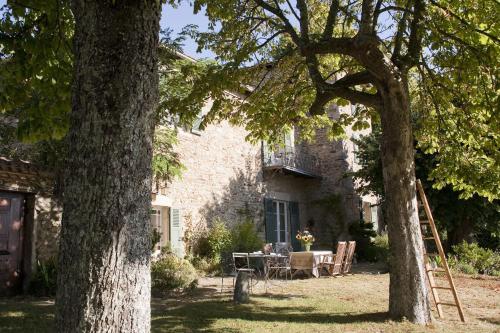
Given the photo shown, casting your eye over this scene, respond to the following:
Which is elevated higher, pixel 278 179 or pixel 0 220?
pixel 278 179

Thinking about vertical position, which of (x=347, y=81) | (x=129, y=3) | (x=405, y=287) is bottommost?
(x=405, y=287)

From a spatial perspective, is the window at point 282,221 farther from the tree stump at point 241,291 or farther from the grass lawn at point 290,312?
the tree stump at point 241,291

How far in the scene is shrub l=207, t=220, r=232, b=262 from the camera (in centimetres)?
1257

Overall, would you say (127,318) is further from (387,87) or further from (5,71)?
(387,87)

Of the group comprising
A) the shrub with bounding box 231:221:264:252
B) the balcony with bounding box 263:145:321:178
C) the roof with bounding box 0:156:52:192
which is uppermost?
the balcony with bounding box 263:145:321:178

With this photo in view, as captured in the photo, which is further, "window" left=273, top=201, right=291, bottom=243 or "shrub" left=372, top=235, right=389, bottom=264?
"window" left=273, top=201, right=291, bottom=243

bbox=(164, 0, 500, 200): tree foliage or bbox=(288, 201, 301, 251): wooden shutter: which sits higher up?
bbox=(164, 0, 500, 200): tree foliage

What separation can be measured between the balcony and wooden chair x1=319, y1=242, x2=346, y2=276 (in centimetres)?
415

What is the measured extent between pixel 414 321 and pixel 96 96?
16.7 ft

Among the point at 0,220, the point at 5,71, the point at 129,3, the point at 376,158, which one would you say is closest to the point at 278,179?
the point at 376,158

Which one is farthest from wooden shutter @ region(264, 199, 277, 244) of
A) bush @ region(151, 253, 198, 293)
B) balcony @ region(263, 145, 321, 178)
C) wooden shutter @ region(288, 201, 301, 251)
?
bush @ region(151, 253, 198, 293)

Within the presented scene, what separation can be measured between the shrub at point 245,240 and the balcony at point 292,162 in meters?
3.06

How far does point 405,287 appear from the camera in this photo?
6043 mm

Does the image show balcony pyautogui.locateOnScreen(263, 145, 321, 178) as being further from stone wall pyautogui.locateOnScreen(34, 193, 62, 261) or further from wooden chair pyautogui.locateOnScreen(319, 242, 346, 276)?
stone wall pyautogui.locateOnScreen(34, 193, 62, 261)
